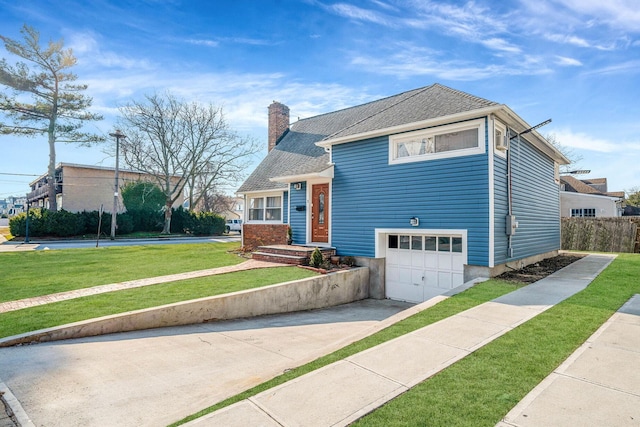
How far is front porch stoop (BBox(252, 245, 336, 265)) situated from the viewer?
1133cm

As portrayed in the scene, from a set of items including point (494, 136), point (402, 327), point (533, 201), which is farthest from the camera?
point (533, 201)

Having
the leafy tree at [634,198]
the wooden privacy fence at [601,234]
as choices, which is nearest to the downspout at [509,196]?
the wooden privacy fence at [601,234]

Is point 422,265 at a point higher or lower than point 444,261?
lower

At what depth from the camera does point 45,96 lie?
2633 centimetres

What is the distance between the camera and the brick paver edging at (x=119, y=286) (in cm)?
676

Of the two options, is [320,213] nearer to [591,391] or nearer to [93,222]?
[591,391]

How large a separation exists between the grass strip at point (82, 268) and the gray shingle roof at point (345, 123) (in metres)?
4.36

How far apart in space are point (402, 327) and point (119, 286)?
22.6ft

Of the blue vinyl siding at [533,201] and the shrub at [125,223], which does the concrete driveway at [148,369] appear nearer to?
the blue vinyl siding at [533,201]

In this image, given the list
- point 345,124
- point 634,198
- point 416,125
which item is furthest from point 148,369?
point 634,198

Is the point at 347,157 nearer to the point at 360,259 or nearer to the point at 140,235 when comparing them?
the point at 360,259

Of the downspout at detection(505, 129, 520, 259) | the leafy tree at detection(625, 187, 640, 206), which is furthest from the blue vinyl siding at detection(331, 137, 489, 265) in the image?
the leafy tree at detection(625, 187, 640, 206)

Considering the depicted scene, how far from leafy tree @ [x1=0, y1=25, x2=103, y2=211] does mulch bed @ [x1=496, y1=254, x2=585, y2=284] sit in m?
31.0

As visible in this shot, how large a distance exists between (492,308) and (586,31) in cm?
854
